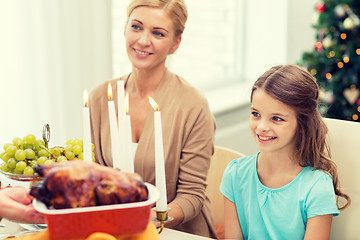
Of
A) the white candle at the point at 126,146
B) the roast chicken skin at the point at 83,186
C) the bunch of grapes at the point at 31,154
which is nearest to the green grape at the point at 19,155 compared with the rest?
the bunch of grapes at the point at 31,154

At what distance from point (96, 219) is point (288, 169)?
2.84ft

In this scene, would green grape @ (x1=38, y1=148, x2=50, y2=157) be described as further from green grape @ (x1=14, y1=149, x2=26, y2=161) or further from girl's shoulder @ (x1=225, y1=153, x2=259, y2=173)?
girl's shoulder @ (x1=225, y1=153, x2=259, y2=173)

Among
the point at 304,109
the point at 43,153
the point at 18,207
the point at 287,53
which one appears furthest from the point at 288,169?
the point at 287,53

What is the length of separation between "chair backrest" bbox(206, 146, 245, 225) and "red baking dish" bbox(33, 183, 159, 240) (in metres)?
1.26

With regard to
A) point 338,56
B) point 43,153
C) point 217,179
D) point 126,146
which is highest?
point 126,146

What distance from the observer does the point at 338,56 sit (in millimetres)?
3514

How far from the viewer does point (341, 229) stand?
1.60m

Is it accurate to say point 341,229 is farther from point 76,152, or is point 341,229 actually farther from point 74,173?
point 74,173

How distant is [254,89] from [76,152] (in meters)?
0.56

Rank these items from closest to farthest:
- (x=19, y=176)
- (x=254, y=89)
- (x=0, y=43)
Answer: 1. (x=19, y=176)
2. (x=254, y=89)
3. (x=0, y=43)

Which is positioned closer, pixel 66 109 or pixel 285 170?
pixel 285 170

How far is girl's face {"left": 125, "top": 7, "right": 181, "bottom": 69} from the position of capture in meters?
1.78

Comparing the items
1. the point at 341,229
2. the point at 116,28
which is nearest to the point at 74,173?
the point at 341,229

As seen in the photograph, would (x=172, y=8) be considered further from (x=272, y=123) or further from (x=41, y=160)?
(x=41, y=160)
